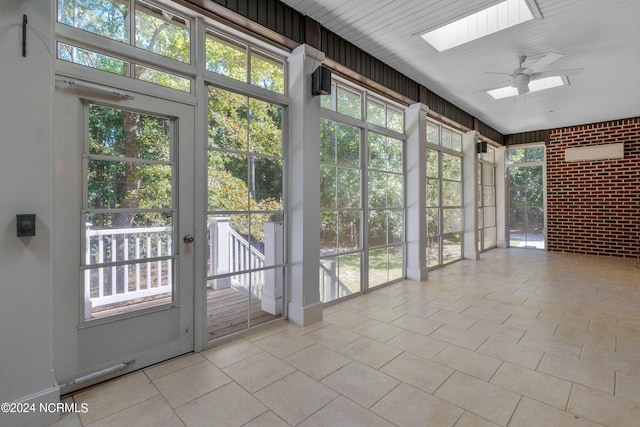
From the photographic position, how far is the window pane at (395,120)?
4820 millimetres

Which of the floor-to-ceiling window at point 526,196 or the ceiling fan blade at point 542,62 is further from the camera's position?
the floor-to-ceiling window at point 526,196

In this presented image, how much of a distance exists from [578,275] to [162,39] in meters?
6.86

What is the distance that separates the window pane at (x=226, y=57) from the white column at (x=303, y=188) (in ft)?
1.85

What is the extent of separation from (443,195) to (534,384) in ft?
14.7

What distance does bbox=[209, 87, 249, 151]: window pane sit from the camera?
107 inches

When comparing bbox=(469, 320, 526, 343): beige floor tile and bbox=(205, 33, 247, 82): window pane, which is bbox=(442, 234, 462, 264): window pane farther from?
bbox=(205, 33, 247, 82): window pane

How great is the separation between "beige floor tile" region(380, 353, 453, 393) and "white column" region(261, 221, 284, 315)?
4.48 feet

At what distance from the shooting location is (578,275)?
5.29 meters

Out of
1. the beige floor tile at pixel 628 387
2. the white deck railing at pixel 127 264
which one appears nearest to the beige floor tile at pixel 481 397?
the beige floor tile at pixel 628 387

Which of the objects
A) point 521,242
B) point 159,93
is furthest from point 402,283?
point 521,242

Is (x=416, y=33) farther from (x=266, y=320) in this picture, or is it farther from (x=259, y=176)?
(x=266, y=320)

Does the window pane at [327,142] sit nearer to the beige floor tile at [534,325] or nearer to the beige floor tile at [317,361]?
the beige floor tile at [317,361]

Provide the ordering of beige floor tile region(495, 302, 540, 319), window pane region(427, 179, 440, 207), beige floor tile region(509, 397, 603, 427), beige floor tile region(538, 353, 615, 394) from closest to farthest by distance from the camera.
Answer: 1. beige floor tile region(509, 397, 603, 427)
2. beige floor tile region(538, 353, 615, 394)
3. beige floor tile region(495, 302, 540, 319)
4. window pane region(427, 179, 440, 207)

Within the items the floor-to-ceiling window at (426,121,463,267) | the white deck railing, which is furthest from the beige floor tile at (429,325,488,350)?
the floor-to-ceiling window at (426,121,463,267)
